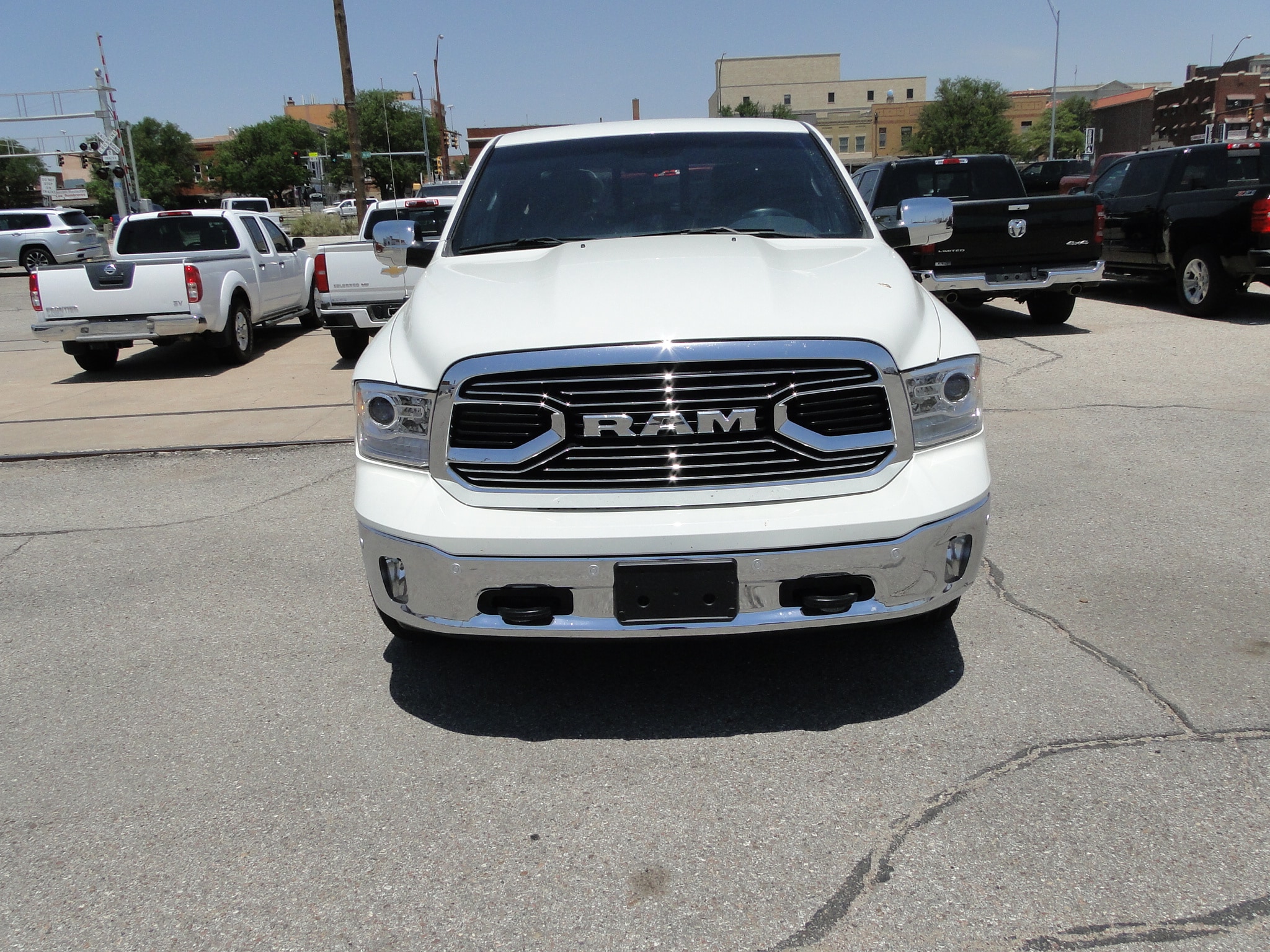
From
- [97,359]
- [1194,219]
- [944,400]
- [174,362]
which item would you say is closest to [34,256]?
[174,362]

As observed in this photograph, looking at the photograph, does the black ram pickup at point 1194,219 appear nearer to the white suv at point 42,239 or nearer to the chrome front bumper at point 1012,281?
the chrome front bumper at point 1012,281

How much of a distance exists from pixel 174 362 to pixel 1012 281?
9.56m

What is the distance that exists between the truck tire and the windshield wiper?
907 centimetres

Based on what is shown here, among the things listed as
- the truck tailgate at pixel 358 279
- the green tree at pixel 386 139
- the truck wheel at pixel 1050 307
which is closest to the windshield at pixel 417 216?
the truck tailgate at pixel 358 279

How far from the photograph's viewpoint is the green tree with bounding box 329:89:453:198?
9219 centimetres

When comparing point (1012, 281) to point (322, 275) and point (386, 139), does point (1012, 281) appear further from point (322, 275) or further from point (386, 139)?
point (386, 139)

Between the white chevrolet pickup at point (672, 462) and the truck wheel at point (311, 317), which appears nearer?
the white chevrolet pickup at point (672, 462)

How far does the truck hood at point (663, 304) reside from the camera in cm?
298

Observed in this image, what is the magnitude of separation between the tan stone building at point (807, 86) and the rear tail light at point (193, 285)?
11749cm

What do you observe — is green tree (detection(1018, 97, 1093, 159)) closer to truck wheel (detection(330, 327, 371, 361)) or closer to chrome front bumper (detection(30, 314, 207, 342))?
truck wheel (detection(330, 327, 371, 361))

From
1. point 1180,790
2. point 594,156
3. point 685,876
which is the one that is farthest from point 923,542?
point 594,156

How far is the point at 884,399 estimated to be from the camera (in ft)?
9.91

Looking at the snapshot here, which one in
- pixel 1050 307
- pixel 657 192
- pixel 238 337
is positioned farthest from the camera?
pixel 238 337

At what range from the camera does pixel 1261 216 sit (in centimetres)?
990
